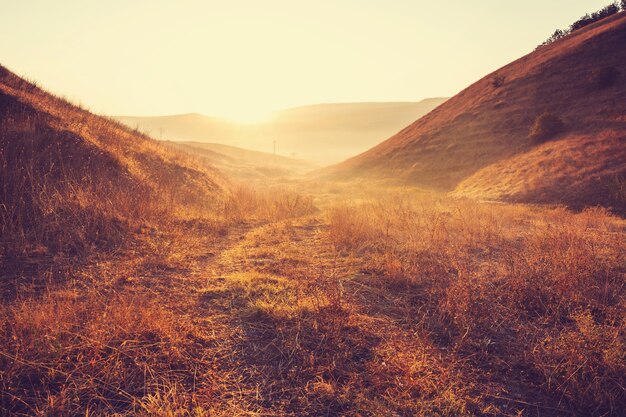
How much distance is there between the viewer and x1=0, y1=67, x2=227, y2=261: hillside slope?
5469mm

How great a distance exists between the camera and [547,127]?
19.8 metres

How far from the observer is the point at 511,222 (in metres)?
10.1

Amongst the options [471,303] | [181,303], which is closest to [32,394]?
[181,303]

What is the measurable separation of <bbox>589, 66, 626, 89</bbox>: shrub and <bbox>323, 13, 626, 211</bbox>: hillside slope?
51 mm

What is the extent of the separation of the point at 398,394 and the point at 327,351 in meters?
0.80

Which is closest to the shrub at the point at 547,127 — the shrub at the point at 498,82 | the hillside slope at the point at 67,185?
the shrub at the point at 498,82

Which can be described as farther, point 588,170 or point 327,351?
point 588,170

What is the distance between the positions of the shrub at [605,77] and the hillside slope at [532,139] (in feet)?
0.17

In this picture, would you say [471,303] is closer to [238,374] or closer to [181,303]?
[238,374]

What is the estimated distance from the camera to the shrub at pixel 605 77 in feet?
65.6

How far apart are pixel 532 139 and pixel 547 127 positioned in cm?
107

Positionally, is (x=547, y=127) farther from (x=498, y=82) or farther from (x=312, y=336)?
(x=312, y=336)

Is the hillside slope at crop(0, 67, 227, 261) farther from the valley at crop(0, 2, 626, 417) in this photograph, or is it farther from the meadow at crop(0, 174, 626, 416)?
the meadow at crop(0, 174, 626, 416)

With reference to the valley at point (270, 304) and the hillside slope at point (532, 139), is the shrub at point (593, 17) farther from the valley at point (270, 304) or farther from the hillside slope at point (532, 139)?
the valley at point (270, 304)
